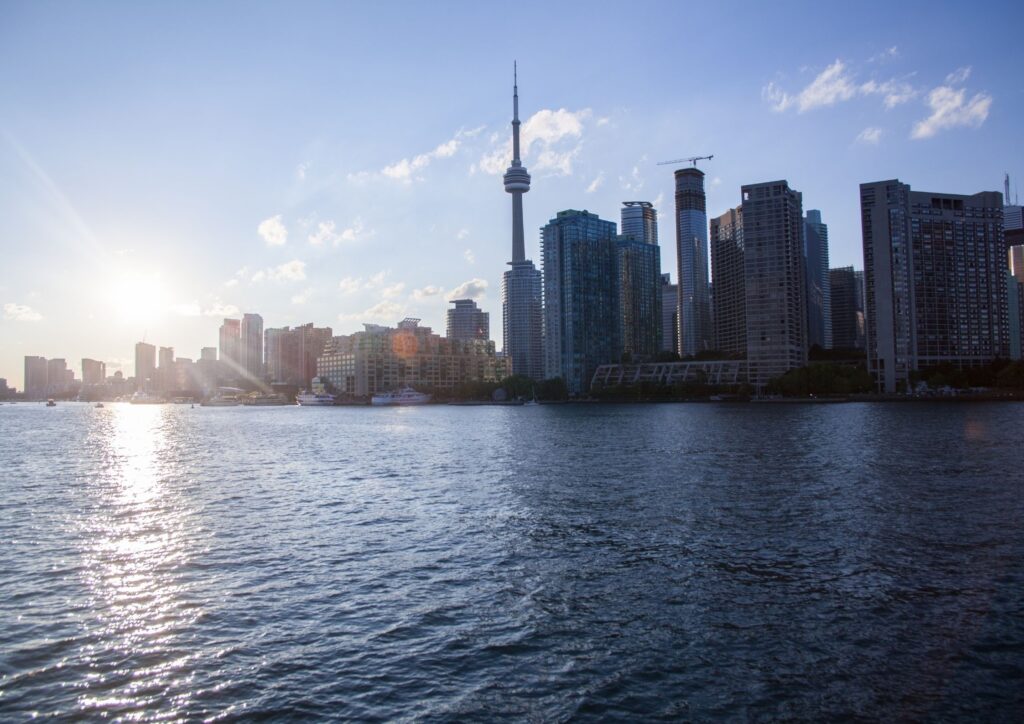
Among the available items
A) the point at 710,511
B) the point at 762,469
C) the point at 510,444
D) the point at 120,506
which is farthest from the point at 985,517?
the point at 510,444

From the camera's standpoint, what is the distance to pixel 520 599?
24641 millimetres

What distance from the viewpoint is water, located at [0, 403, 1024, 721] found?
17.4 metres

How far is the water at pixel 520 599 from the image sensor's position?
1738 centimetres

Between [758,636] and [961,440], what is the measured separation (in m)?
79.4

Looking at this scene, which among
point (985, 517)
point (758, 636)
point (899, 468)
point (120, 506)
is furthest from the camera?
point (899, 468)

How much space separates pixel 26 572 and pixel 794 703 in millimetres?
29320

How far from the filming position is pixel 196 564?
29.7m

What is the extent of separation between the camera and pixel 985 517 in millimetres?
37344

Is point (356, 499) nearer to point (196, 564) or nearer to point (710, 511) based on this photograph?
point (196, 564)

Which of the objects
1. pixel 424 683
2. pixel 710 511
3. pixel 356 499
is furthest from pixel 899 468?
pixel 424 683

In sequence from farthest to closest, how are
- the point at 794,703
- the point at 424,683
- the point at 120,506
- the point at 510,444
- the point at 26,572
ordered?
the point at 510,444 → the point at 120,506 → the point at 26,572 → the point at 424,683 → the point at 794,703

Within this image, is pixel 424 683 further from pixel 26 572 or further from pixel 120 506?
pixel 120 506

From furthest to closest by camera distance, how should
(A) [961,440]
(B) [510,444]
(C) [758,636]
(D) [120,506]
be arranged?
(B) [510,444] < (A) [961,440] < (D) [120,506] < (C) [758,636]

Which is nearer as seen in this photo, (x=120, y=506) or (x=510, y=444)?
(x=120, y=506)
